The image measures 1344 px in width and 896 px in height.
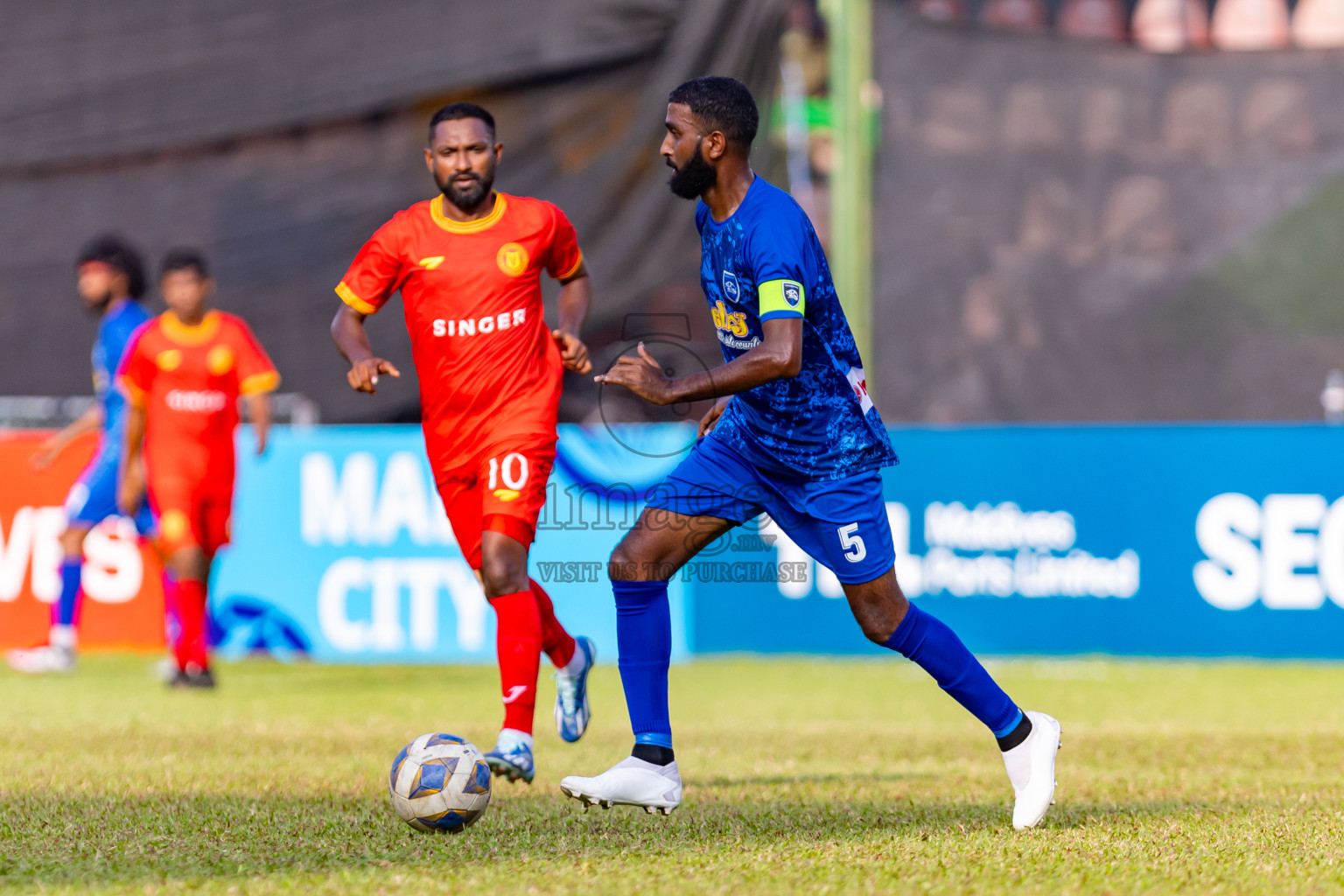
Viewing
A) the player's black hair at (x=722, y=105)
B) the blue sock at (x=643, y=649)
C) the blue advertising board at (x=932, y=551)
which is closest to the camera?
the player's black hair at (x=722, y=105)

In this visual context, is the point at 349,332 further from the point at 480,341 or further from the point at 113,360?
the point at 113,360

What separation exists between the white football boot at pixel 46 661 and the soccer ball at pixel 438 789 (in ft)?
19.1

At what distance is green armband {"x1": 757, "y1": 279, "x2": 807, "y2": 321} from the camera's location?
4184 mm

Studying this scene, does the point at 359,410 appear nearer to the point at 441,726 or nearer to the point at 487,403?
the point at 441,726

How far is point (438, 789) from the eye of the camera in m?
4.20

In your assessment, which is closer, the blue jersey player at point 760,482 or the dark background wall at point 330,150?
the blue jersey player at point 760,482

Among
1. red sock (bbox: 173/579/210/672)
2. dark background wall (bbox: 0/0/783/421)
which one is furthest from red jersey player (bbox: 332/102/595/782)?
dark background wall (bbox: 0/0/783/421)

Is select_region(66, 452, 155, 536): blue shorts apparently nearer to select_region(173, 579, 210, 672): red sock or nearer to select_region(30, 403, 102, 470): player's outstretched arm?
select_region(30, 403, 102, 470): player's outstretched arm

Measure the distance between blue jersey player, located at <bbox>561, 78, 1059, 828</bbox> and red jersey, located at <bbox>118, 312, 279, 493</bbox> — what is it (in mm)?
4678

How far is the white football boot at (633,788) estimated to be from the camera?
171 inches

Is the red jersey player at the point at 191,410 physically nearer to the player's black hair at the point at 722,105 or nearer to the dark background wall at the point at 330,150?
the dark background wall at the point at 330,150

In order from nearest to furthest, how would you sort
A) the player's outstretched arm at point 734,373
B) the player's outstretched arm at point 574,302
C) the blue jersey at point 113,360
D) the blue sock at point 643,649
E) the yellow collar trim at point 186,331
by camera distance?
the player's outstretched arm at point 734,373, the blue sock at point 643,649, the player's outstretched arm at point 574,302, the yellow collar trim at point 186,331, the blue jersey at point 113,360

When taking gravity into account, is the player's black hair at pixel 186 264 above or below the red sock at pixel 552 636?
above

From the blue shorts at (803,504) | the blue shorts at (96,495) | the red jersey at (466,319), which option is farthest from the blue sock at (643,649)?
the blue shorts at (96,495)
